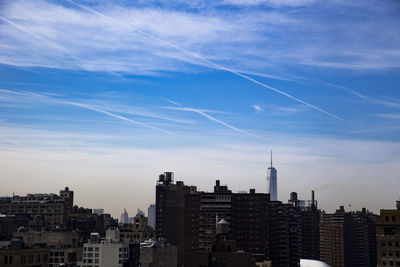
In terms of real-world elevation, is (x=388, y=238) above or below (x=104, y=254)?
above

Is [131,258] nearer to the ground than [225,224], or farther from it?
nearer to the ground

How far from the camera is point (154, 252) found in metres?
195

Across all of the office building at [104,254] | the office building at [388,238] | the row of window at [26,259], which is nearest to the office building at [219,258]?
the row of window at [26,259]

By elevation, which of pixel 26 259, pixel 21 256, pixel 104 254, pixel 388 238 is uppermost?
pixel 388 238

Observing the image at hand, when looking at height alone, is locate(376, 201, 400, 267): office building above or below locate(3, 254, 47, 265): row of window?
above

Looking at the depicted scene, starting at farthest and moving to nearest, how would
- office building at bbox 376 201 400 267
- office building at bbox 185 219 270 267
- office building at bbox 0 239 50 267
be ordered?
office building at bbox 376 201 400 267
office building at bbox 0 239 50 267
office building at bbox 185 219 270 267

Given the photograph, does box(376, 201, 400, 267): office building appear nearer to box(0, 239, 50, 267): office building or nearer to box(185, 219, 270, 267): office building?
box(185, 219, 270, 267): office building

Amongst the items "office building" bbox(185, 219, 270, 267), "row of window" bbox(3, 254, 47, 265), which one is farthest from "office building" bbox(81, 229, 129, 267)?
"office building" bbox(185, 219, 270, 267)

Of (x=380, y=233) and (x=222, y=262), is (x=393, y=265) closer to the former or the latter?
(x=380, y=233)

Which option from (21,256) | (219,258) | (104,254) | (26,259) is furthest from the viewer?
(104,254)

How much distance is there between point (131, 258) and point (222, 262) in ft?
226

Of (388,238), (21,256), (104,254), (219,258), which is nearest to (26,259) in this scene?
(21,256)

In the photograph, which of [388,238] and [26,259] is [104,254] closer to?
[26,259]

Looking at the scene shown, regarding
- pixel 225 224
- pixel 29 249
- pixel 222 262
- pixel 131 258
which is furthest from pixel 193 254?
pixel 131 258
